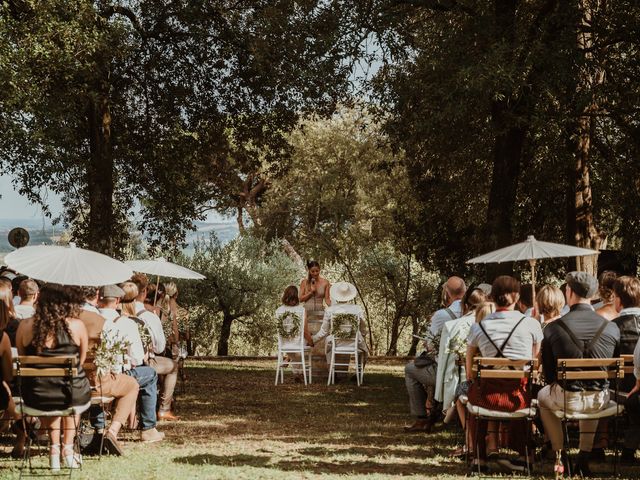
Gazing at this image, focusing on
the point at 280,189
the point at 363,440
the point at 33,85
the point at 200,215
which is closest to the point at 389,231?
the point at 280,189

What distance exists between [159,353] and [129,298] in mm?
967

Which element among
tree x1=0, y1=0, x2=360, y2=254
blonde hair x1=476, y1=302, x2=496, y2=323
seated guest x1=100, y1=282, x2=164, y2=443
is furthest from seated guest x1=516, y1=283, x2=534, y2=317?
tree x1=0, y1=0, x2=360, y2=254

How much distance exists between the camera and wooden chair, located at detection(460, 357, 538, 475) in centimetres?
816

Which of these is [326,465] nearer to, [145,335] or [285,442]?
[285,442]

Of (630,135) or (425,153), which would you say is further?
(425,153)

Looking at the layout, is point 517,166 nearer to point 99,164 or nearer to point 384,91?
point 384,91

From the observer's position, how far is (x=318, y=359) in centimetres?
1759

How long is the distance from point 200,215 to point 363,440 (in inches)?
528

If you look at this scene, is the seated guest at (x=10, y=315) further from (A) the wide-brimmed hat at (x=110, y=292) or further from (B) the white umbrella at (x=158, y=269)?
(B) the white umbrella at (x=158, y=269)

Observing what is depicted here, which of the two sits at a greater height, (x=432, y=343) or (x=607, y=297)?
(x=607, y=297)

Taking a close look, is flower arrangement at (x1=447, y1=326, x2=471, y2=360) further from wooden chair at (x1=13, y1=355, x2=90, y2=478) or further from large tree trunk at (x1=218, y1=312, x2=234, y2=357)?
large tree trunk at (x1=218, y1=312, x2=234, y2=357)

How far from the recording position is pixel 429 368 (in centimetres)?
1113

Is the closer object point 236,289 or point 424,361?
point 424,361

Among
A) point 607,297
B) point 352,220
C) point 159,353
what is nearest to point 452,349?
point 607,297
